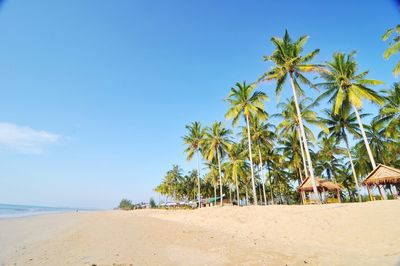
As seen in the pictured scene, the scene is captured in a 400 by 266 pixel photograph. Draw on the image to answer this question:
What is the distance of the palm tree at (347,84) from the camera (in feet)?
62.5

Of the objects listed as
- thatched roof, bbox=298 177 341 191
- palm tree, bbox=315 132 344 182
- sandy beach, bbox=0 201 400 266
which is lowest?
sandy beach, bbox=0 201 400 266

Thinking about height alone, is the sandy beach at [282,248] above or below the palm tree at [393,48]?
below

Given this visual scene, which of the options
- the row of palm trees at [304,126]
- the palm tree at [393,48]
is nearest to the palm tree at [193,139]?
the row of palm trees at [304,126]

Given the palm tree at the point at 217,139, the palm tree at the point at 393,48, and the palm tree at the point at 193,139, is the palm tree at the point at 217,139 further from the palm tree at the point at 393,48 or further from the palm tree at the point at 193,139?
the palm tree at the point at 393,48

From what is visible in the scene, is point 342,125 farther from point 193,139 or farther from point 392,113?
point 193,139

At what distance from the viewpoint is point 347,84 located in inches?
797

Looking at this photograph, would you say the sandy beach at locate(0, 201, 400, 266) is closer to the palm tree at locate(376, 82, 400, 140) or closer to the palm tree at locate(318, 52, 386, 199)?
the palm tree at locate(318, 52, 386, 199)

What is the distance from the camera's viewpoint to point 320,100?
22.8m

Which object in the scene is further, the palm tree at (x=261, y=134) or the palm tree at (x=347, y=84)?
the palm tree at (x=261, y=134)

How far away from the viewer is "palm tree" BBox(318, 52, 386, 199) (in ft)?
62.5

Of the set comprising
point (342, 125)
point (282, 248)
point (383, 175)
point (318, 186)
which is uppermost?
point (342, 125)

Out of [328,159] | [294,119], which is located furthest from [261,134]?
[328,159]

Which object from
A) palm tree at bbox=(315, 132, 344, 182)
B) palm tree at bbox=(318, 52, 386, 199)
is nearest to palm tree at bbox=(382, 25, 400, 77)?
palm tree at bbox=(318, 52, 386, 199)

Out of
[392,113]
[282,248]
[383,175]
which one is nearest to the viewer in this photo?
[282,248]
